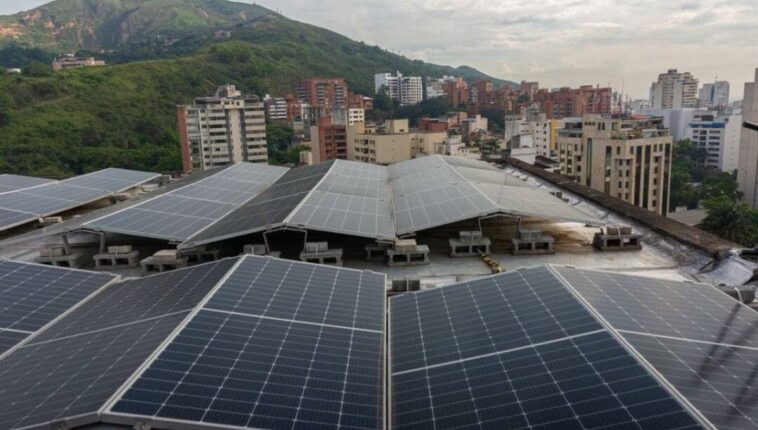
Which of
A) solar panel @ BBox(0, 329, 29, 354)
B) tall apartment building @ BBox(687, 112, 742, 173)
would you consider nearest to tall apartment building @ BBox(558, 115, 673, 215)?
solar panel @ BBox(0, 329, 29, 354)

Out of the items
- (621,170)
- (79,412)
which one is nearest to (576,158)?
(621,170)

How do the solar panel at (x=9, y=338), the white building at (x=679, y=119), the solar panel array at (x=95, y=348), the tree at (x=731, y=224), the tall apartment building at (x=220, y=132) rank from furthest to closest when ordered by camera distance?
the white building at (x=679, y=119) < the tall apartment building at (x=220, y=132) < the tree at (x=731, y=224) < the solar panel at (x=9, y=338) < the solar panel array at (x=95, y=348)

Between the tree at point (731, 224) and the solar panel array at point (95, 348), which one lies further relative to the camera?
the tree at point (731, 224)

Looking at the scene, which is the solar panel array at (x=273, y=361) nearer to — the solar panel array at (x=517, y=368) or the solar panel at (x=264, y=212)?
the solar panel array at (x=517, y=368)

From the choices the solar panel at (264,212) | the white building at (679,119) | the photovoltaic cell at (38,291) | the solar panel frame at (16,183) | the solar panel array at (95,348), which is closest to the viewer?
the solar panel array at (95,348)

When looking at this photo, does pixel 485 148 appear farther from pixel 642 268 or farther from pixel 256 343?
pixel 256 343

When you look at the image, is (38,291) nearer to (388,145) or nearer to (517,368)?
(517,368)

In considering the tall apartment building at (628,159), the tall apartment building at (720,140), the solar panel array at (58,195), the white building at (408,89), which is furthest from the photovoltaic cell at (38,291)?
the white building at (408,89)
